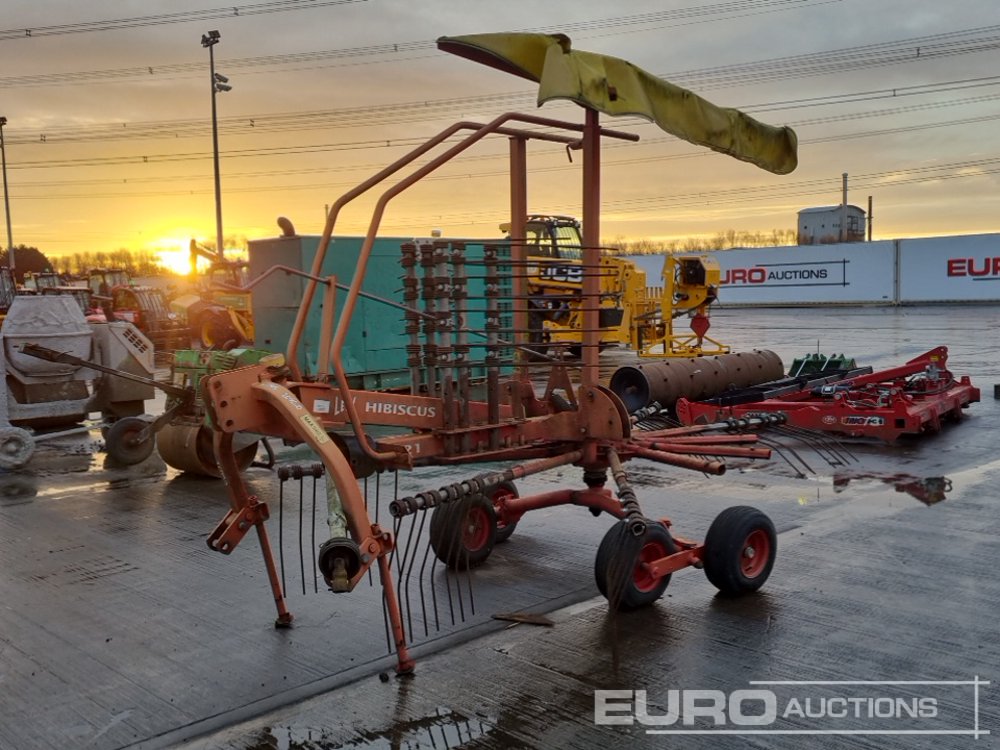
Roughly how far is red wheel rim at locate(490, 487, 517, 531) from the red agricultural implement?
3935mm

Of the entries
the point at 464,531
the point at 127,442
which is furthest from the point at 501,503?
the point at 127,442

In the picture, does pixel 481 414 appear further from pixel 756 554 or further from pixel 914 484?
pixel 914 484

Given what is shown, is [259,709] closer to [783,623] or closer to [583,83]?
[783,623]

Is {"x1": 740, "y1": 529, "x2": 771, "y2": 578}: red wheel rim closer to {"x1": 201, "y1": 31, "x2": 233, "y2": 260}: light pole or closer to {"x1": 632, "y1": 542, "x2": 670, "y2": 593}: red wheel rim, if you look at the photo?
{"x1": 632, "y1": 542, "x2": 670, "y2": 593}: red wheel rim

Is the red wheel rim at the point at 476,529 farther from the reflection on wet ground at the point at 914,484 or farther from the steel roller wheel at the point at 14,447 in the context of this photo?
the steel roller wheel at the point at 14,447

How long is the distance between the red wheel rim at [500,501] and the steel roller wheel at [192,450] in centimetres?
369

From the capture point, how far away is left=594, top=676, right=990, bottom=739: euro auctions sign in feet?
14.1

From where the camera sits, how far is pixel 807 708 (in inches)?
176

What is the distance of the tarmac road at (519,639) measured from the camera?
14.4 ft

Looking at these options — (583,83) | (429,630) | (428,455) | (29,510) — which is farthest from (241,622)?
(29,510)

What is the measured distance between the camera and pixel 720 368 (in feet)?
45.9

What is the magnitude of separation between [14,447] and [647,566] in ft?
26.6

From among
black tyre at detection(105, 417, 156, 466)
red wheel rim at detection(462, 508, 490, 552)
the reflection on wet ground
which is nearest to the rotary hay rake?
red wheel rim at detection(462, 508, 490, 552)

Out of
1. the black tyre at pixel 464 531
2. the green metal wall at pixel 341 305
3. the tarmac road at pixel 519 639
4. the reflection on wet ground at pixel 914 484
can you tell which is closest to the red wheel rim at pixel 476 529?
the black tyre at pixel 464 531
